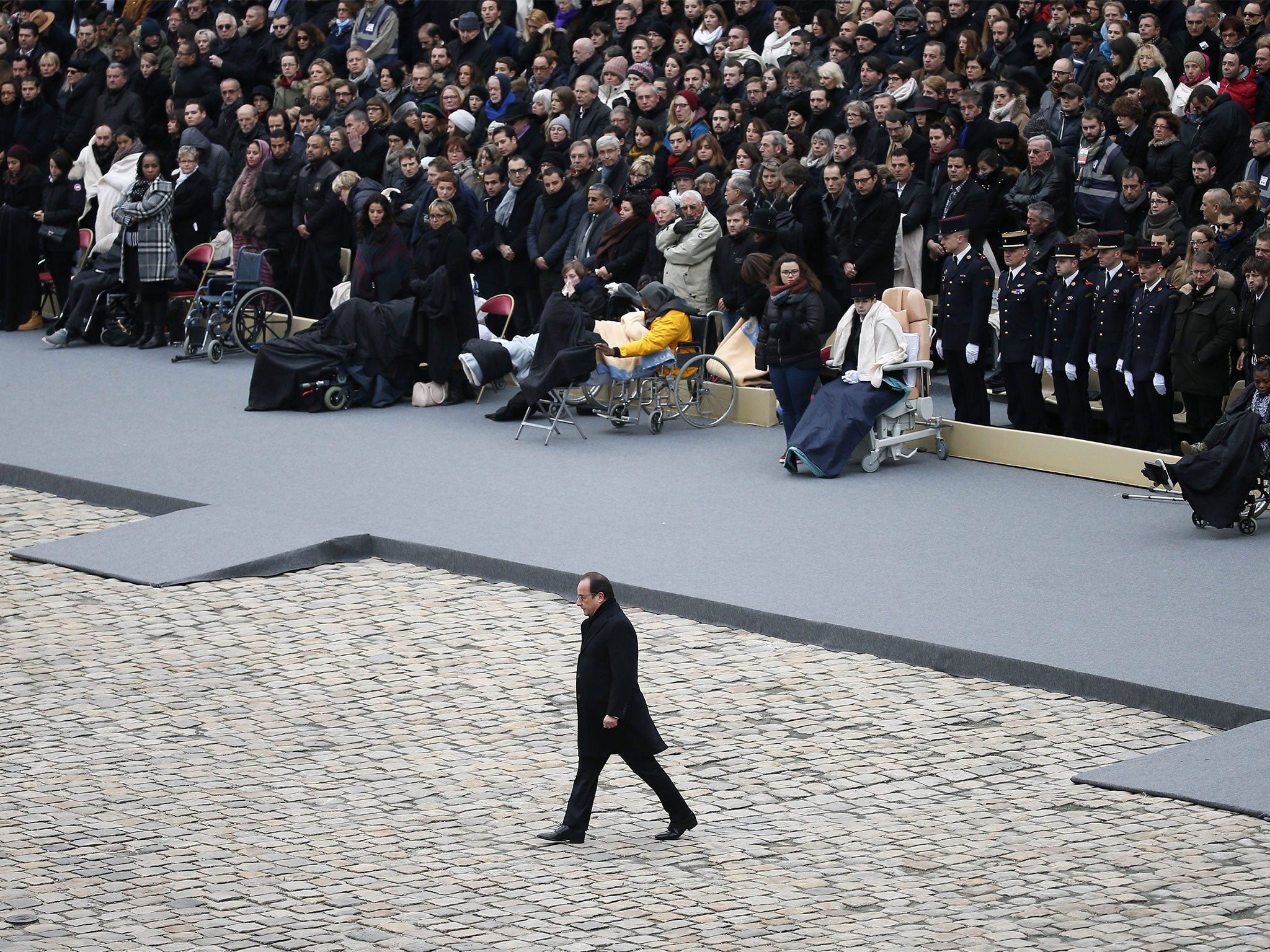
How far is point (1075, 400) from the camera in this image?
13.5 metres

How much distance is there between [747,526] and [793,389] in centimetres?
193

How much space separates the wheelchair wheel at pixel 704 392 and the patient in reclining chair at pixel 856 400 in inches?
58.2

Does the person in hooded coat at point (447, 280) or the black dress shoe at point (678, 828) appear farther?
the person in hooded coat at point (447, 280)

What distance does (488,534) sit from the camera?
39.7 feet

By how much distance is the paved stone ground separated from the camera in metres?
6.87

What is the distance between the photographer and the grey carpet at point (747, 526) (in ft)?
32.2

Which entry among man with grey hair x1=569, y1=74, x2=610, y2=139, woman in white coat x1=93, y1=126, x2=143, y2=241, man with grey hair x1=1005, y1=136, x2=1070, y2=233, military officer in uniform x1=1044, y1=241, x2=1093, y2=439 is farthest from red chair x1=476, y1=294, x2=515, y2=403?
military officer in uniform x1=1044, y1=241, x2=1093, y2=439

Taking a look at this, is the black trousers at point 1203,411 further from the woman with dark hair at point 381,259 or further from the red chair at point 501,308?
the woman with dark hair at point 381,259

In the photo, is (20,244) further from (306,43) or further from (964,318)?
(964,318)

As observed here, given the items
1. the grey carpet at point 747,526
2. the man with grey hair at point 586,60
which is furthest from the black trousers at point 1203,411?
the man with grey hair at point 586,60

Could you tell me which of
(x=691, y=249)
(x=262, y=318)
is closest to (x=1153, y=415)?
(x=691, y=249)

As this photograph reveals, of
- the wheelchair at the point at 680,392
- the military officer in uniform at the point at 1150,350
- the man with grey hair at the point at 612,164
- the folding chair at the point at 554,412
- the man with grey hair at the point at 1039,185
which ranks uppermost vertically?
the man with grey hair at the point at 1039,185

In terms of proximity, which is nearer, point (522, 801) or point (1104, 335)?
point (522, 801)

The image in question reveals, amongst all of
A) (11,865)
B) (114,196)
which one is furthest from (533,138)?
(11,865)
